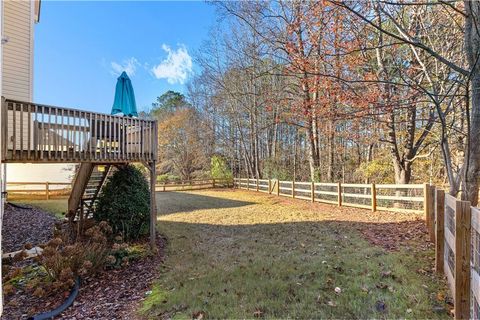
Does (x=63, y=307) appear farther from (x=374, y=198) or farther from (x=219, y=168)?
(x=219, y=168)

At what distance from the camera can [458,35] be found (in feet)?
20.7

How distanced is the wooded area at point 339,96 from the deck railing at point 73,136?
3.23 metres

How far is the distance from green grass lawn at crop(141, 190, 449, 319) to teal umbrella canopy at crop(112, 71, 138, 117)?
3202mm

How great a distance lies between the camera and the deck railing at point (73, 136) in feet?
14.7

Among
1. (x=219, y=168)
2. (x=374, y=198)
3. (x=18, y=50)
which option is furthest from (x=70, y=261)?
(x=219, y=168)

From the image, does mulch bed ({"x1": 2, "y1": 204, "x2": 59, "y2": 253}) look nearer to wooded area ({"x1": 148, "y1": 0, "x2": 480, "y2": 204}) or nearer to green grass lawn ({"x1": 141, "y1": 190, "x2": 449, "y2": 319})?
green grass lawn ({"x1": 141, "y1": 190, "x2": 449, "y2": 319})

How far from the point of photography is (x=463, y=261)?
2436 millimetres

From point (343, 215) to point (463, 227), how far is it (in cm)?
640

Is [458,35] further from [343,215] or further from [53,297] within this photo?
[53,297]

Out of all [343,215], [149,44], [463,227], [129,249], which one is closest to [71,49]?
[149,44]

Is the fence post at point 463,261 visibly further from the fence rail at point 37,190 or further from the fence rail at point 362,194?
the fence rail at point 37,190

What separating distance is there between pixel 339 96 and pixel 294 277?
624 centimetres

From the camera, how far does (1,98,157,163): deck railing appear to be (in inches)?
177

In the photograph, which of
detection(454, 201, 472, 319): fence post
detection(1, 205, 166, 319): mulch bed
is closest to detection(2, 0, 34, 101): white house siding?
detection(1, 205, 166, 319): mulch bed
